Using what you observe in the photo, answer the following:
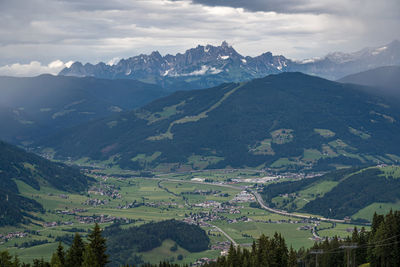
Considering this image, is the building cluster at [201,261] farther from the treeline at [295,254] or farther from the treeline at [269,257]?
the treeline at [269,257]

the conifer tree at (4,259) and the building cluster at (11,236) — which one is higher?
the conifer tree at (4,259)

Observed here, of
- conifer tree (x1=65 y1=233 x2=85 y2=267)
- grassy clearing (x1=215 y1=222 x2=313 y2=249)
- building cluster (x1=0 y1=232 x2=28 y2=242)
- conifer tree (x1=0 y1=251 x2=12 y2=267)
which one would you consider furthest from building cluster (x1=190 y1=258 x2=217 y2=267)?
conifer tree (x1=0 y1=251 x2=12 y2=267)

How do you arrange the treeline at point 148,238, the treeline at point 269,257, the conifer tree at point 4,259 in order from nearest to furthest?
the conifer tree at point 4,259, the treeline at point 269,257, the treeline at point 148,238

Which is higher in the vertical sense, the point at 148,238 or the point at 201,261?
the point at 148,238

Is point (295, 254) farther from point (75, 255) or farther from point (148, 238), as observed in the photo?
point (148, 238)

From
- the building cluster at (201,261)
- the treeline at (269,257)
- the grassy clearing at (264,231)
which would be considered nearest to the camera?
the treeline at (269,257)

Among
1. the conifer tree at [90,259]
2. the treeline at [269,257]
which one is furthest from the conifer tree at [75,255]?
the treeline at [269,257]

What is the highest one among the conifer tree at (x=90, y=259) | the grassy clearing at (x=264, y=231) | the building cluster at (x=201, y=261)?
the conifer tree at (x=90, y=259)

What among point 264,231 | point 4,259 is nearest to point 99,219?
point 264,231

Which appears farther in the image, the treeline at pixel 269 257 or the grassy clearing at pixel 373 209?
the grassy clearing at pixel 373 209
